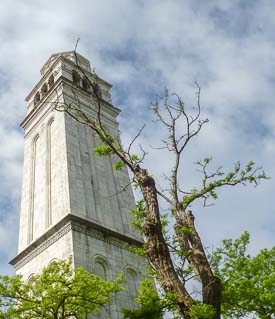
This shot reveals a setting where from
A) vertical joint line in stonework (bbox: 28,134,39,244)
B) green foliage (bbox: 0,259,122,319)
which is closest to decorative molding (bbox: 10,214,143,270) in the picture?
vertical joint line in stonework (bbox: 28,134,39,244)

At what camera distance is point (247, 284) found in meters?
19.2

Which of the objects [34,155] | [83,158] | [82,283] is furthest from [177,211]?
[34,155]

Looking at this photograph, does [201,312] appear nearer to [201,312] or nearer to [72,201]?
[201,312]

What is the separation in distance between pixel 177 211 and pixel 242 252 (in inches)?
411

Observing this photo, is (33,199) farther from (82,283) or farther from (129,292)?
(82,283)

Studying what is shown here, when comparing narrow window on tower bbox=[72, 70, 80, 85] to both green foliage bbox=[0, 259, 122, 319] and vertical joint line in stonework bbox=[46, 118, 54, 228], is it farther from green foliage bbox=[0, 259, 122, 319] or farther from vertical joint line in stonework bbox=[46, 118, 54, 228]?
green foliage bbox=[0, 259, 122, 319]

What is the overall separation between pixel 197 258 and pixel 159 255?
122 centimetres

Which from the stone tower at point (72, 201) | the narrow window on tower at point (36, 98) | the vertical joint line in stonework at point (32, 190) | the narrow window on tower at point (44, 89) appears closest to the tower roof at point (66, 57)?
the narrow window on tower at point (44, 89)

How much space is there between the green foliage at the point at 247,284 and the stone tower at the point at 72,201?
5.58m

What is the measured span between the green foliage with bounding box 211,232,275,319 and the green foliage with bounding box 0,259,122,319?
539cm

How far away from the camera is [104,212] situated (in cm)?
2667

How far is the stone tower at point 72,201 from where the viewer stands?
23016 mm

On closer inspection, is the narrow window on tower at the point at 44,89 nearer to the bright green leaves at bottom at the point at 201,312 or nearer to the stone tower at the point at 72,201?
the stone tower at the point at 72,201

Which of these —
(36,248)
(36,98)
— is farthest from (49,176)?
(36,98)
